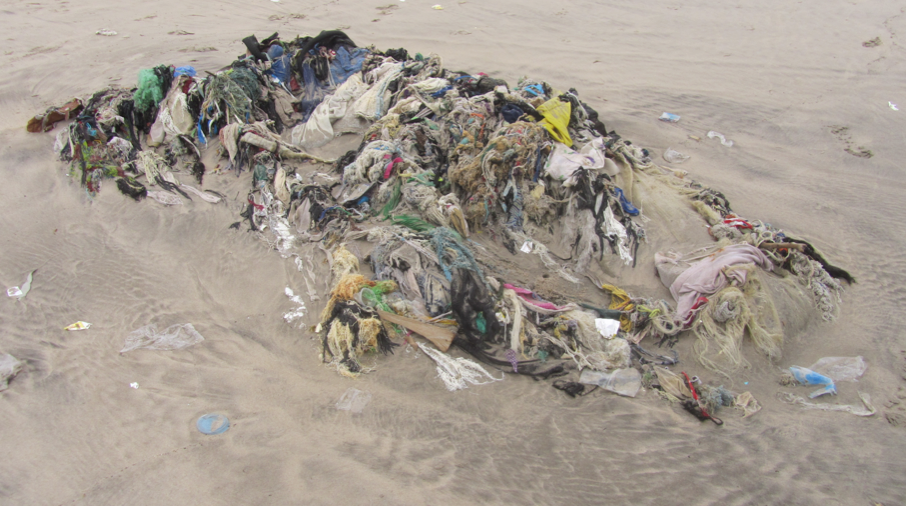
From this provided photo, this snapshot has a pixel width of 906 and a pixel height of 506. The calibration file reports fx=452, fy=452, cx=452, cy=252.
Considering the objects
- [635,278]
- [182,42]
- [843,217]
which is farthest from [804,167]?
[182,42]

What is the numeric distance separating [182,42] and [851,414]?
934cm

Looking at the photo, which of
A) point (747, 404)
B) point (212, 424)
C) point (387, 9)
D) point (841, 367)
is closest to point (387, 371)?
point (212, 424)

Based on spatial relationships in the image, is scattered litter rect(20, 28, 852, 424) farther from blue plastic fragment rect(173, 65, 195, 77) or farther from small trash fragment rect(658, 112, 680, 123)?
small trash fragment rect(658, 112, 680, 123)

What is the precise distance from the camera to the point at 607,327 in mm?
3244

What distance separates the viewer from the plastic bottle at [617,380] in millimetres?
2930

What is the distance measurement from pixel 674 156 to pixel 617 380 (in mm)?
3494

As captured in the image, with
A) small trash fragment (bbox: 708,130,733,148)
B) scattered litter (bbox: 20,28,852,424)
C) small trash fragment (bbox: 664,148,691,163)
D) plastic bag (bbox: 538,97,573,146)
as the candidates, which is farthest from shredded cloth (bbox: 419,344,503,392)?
small trash fragment (bbox: 708,130,733,148)

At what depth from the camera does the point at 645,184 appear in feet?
14.8

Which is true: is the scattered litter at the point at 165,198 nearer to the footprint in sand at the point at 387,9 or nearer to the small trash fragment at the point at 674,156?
the small trash fragment at the point at 674,156

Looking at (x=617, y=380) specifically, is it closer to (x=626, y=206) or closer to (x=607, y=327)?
(x=607, y=327)

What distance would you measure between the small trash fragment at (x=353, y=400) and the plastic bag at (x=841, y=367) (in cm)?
307

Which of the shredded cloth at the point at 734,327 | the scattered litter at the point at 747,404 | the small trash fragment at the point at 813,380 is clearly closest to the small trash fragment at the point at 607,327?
the shredded cloth at the point at 734,327

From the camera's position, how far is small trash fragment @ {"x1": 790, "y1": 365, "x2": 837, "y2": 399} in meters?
2.93

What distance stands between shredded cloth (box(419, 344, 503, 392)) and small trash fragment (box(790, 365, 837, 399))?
2.02 meters
